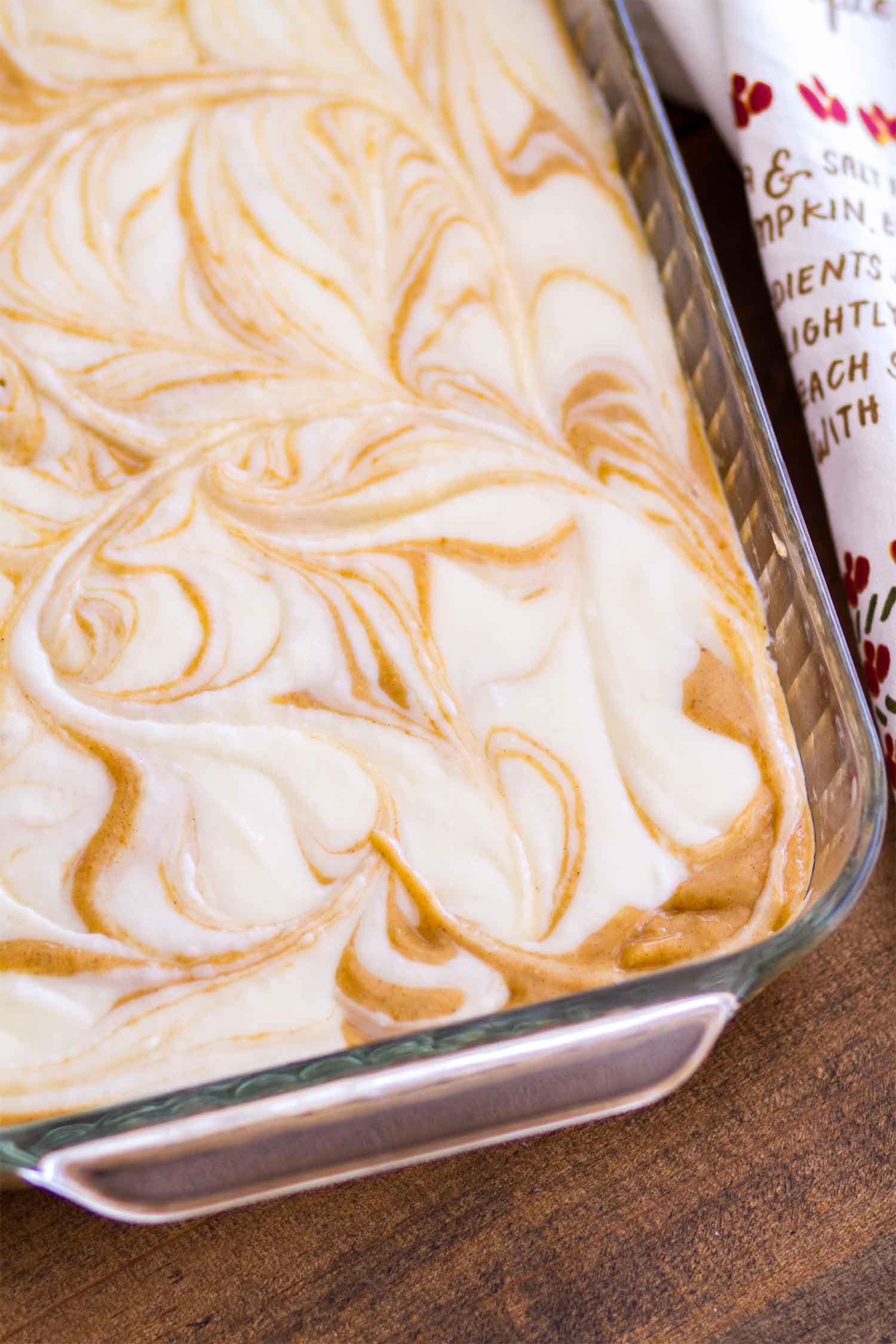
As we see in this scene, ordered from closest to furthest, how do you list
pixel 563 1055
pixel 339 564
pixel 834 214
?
pixel 563 1055 → pixel 339 564 → pixel 834 214

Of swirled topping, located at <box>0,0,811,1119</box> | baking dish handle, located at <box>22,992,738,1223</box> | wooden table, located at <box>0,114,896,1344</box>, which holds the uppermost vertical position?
swirled topping, located at <box>0,0,811,1119</box>

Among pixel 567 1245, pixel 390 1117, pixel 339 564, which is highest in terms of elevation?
pixel 339 564

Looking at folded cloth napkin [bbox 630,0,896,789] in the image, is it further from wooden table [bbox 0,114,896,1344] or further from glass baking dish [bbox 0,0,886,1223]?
wooden table [bbox 0,114,896,1344]

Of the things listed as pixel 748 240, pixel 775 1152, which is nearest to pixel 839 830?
pixel 775 1152

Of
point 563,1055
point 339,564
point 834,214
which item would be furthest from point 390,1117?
point 834,214

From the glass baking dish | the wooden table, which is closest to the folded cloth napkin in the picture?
the glass baking dish

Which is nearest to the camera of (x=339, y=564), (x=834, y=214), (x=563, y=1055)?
(x=563, y=1055)

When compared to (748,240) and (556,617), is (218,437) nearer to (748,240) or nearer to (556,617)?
(556,617)

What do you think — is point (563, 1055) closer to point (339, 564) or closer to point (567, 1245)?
point (567, 1245)
